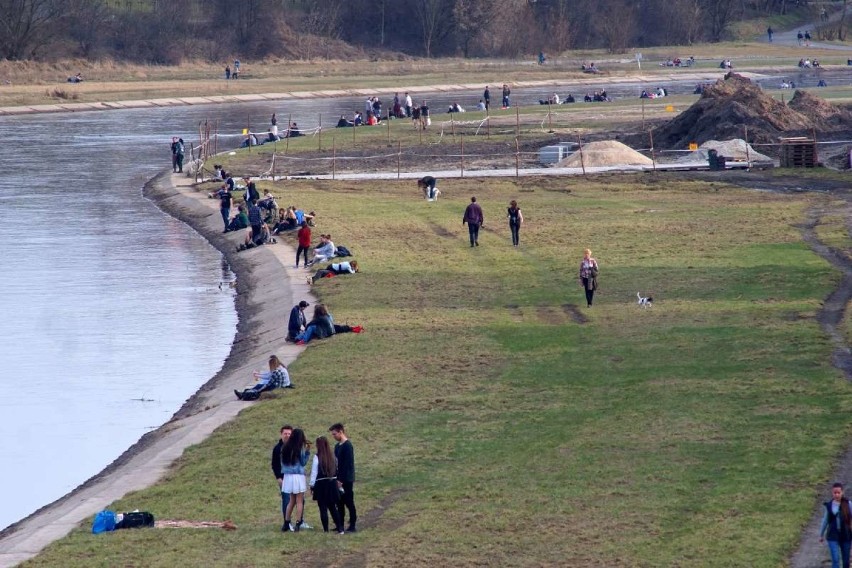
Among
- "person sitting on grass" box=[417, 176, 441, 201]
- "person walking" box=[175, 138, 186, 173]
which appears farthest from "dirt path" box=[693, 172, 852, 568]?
"person walking" box=[175, 138, 186, 173]

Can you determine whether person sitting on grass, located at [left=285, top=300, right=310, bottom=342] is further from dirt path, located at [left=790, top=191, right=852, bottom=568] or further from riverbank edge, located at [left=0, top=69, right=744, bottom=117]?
riverbank edge, located at [left=0, top=69, right=744, bottom=117]

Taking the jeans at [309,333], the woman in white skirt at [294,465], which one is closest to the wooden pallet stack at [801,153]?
the jeans at [309,333]

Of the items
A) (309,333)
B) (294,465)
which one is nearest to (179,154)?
(309,333)

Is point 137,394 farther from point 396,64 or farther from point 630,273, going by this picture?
point 396,64

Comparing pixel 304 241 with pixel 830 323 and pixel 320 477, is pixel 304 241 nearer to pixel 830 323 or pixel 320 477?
pixel 830 323

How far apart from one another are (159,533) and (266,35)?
5396 inches

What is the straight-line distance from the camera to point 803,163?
63656 mm

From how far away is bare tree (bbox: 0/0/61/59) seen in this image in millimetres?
132625

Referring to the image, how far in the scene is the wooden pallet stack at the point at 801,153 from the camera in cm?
6334

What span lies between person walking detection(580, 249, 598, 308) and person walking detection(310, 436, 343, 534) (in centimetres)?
1558

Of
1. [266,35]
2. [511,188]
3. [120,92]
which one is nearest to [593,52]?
[266,35]

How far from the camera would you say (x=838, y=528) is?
55.5ft

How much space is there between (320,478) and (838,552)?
684 cm

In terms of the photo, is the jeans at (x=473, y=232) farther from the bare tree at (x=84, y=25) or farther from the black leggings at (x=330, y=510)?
the bare tree at (x=84, y=25)
